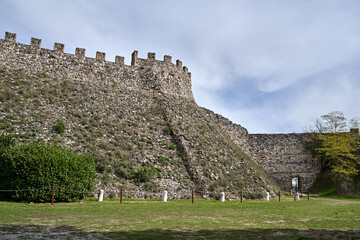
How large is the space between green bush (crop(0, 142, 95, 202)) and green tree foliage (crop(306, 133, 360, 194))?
2821 cm

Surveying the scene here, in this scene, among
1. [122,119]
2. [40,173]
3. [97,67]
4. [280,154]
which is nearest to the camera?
[40,173]

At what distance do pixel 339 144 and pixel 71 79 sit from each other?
31.0 m

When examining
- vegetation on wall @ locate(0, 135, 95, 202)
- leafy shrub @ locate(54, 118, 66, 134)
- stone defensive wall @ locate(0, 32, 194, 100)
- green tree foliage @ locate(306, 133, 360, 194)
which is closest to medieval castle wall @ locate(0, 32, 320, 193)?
stone defensive wall @ locate(0, 32, 194, 100)

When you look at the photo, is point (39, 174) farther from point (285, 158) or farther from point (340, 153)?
point (340, 153)

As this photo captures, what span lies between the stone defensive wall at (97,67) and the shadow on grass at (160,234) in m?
19.8

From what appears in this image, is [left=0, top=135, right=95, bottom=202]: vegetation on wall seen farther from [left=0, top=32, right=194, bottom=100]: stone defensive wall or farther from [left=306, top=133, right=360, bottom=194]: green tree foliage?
[left=306, top=133, right=360, bottom=194]: green tree foliage

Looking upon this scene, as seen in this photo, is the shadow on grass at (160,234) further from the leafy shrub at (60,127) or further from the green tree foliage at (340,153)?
the green tree foliage at (340,153)

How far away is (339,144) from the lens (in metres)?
35.1

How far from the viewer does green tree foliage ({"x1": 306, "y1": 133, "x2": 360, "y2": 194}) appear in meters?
33.3

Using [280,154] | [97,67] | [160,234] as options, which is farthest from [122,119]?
[280,154]

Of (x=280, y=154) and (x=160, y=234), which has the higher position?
(x=280, y=154)

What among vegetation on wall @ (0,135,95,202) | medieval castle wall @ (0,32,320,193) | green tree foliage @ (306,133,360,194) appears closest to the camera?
vegetation on wall @ (0,135,95,202)

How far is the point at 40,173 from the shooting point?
1529 centimetres

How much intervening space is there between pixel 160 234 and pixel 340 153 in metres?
33.5
